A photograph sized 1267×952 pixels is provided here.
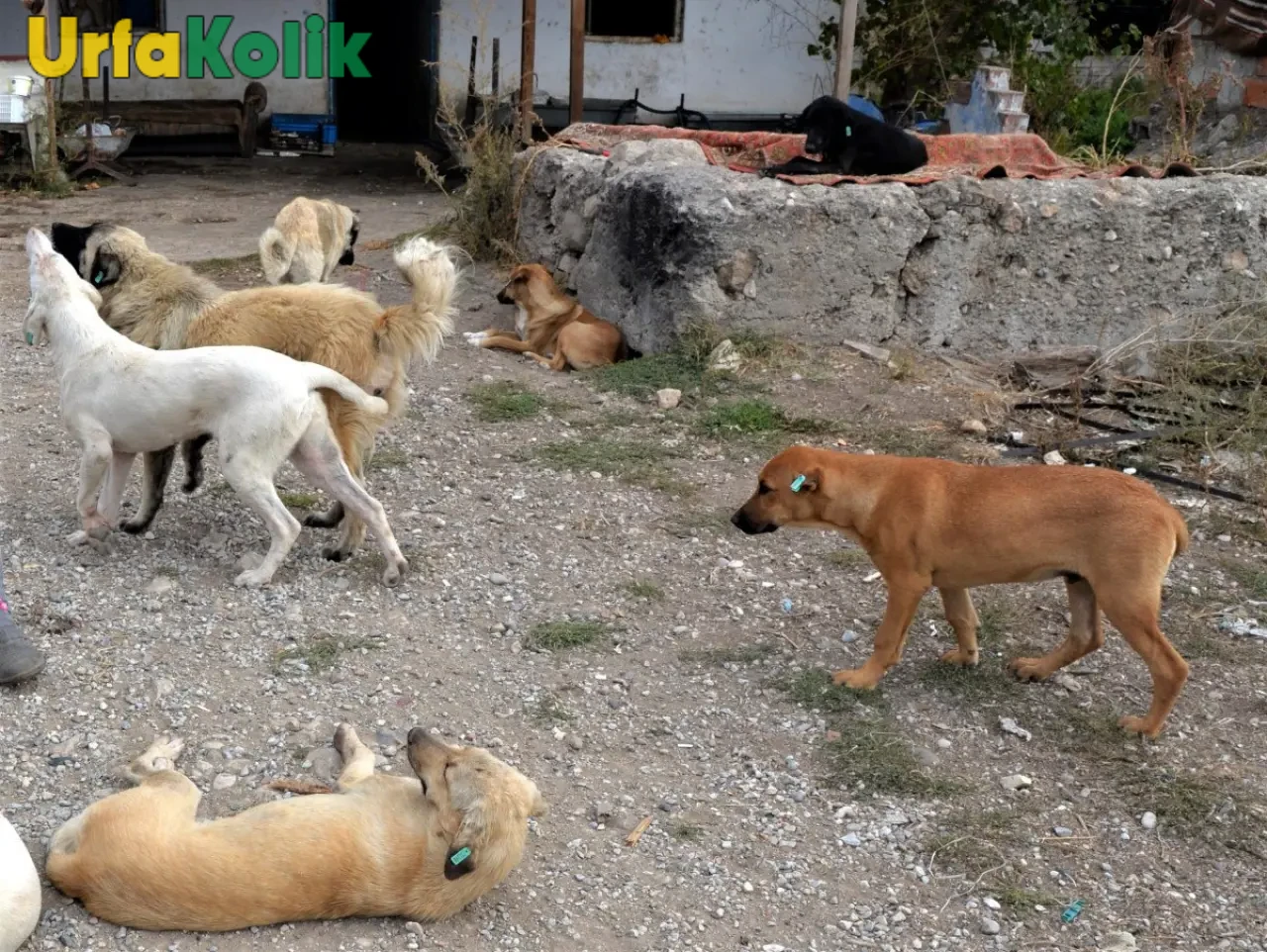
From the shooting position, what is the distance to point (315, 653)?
4664 mm

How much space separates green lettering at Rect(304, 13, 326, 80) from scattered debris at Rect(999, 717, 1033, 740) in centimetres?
1461

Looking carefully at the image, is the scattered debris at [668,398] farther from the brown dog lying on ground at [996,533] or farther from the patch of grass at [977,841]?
the patch of grass at [977,841]

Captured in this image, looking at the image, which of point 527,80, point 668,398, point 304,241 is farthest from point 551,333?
point 527,80

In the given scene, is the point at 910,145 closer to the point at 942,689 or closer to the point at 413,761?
the point at 942,689

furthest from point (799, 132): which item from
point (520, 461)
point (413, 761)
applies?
point (413, 761)

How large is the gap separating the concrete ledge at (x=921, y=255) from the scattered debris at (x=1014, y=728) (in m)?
3.96

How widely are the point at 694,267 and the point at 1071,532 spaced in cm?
400

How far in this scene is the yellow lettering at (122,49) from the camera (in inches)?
626

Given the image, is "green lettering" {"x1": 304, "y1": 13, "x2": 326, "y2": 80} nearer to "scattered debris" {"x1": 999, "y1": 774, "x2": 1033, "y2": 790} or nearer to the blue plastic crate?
the blue plastic crate

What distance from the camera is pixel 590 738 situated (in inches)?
172

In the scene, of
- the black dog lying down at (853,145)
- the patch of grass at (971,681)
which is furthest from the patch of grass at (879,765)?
the black dog lying down at (853,145)

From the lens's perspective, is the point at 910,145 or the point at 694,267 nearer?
the point at 694,267

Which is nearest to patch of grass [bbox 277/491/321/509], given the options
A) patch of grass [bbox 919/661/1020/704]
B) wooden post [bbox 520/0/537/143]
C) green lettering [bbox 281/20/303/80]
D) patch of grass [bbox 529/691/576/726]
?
patch of grass [bbox 529/691/576/726]

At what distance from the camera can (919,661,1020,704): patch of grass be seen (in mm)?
4770
